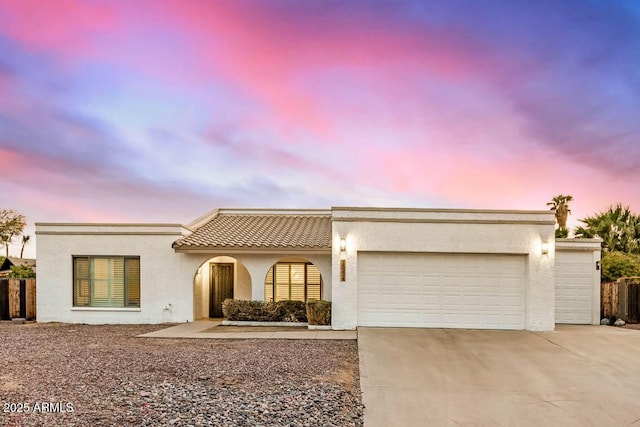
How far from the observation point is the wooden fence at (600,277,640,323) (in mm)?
13953

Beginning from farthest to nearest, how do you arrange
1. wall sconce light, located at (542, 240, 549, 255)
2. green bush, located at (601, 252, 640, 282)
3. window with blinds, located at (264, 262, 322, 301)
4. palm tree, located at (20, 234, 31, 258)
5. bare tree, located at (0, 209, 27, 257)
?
1. palm tree, located at (20, 234, 31, 258)
2. bare tree, located at (0, 209, 27, 257)
3. window with blinds, located at (264, 262, 322, 301)
4. green bush, located at (601, 252, 640, 282)
5. wall sconce light, located at (542, 240, 549, 255)

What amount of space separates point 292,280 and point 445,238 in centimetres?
632

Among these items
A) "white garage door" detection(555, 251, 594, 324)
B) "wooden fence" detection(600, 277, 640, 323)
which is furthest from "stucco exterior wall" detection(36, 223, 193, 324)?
"wooden fence" detection(600, 277, 640, 323)

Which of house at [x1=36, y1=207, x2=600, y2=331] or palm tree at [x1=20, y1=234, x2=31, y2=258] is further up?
house at [x1=36, y1=207, x2=600, y2=331]

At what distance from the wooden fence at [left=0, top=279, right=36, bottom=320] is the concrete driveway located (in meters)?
12.4

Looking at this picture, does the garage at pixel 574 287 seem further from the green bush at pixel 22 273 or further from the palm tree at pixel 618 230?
the green bush at pixel 22 273

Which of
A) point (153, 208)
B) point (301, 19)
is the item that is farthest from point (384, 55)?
point (153, 208)

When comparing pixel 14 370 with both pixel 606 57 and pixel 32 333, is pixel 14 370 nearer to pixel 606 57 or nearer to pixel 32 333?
pixel 32 333

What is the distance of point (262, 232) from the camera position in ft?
51.8

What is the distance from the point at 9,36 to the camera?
41.4 feet

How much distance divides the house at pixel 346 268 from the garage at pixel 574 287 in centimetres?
3

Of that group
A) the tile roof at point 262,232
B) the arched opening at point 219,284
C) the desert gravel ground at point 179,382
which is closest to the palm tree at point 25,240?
the tile roof at point 262,232

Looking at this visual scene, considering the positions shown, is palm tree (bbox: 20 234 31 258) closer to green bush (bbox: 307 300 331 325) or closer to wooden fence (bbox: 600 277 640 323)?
green bush (bbox: 307 300 331 325)

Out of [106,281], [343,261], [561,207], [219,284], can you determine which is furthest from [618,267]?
[106,281]
